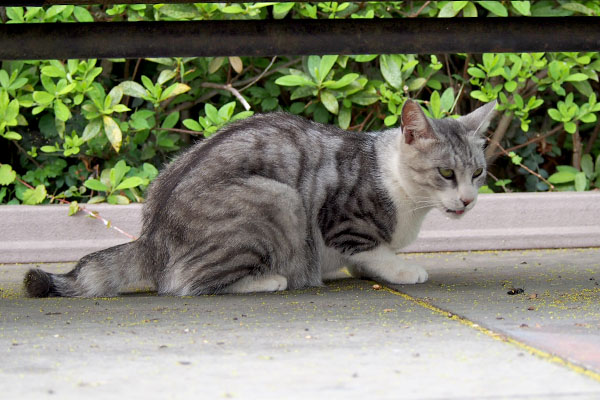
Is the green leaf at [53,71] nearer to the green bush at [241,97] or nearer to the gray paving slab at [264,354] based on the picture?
the green bush at [241,97]

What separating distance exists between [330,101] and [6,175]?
1965 millimetres

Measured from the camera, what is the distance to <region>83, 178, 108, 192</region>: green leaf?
5.14 metres

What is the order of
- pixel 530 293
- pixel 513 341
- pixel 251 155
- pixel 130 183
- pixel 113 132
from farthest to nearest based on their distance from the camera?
pixel 113 132
pixel 130 183
pixel 251 155
pixel 530 293
pixel 513 341

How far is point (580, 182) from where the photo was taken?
5.68 m

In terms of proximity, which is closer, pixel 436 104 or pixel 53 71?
pixel 53 71

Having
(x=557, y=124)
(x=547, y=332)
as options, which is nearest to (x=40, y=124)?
(x=557, y=124)

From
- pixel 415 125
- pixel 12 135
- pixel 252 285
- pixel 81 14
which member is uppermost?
pixel 81 14

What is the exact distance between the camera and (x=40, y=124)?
18.4 feet

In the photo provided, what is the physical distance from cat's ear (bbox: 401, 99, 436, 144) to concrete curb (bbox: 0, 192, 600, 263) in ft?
4.70

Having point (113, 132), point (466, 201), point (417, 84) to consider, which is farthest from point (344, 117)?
point (466, 201)

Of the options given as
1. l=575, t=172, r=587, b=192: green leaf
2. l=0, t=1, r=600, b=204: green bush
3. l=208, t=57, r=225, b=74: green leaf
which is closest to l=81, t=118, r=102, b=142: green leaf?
l=0, t=1, r=600, b=204: green bush

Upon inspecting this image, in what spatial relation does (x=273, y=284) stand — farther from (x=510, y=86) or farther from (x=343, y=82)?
(x=510, y=86)

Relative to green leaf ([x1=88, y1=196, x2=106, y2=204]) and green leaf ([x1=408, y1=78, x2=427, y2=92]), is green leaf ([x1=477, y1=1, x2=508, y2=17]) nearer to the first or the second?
green leaf ([x1=408, y1=78, x2=427, y2=92])

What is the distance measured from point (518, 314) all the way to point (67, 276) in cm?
178
